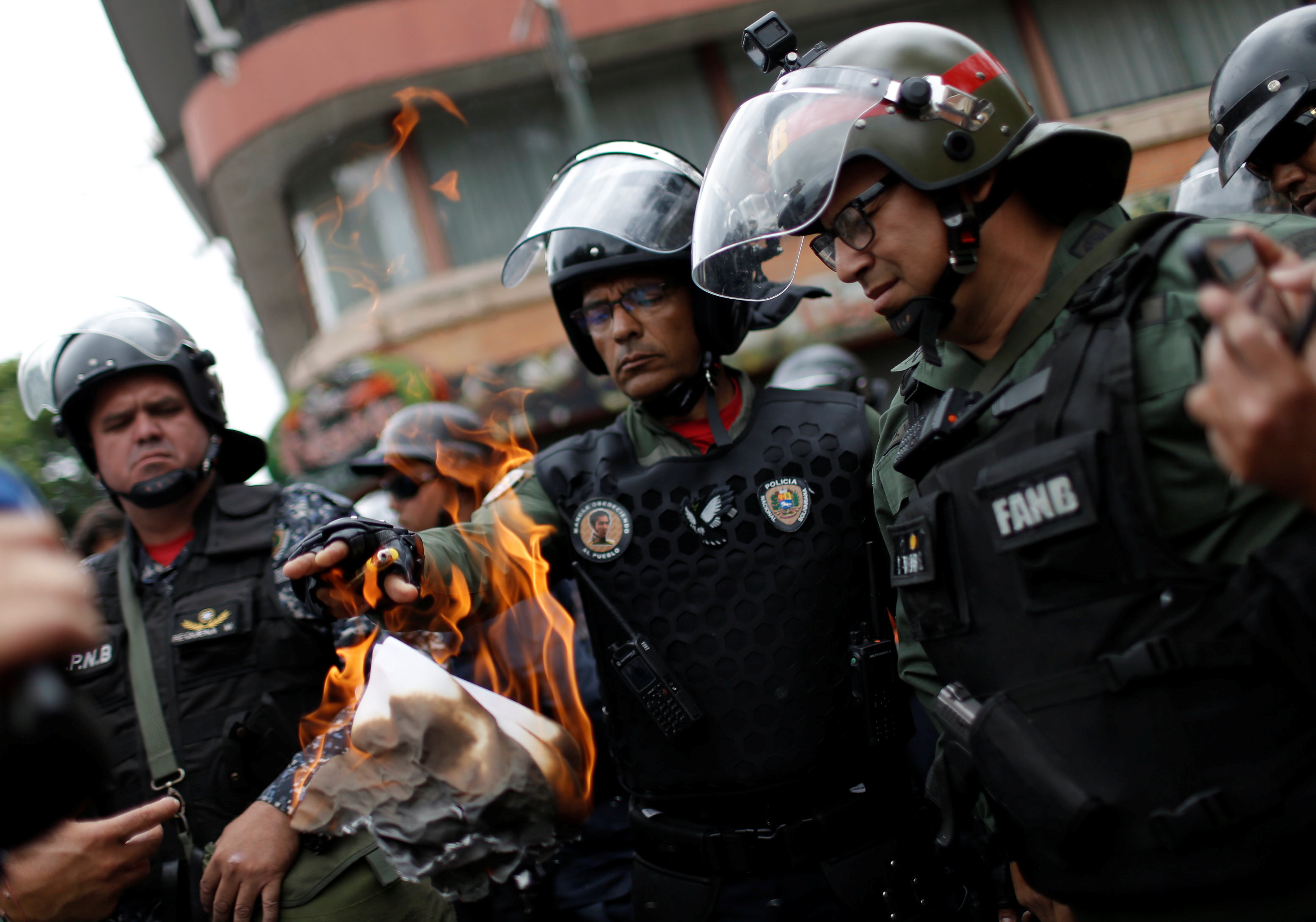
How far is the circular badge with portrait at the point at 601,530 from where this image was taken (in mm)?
Answer: 2572

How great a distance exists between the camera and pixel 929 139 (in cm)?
195

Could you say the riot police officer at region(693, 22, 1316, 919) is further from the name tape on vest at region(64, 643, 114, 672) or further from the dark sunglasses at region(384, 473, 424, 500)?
the dark sunglasses at region(384, 473, 424, 500)

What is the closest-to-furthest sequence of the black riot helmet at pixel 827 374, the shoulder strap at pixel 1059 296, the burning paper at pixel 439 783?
the shoulder strap at pixel 1059 296, the burning paper at pixel 439 783, the black riot helmet at pixel 827 374

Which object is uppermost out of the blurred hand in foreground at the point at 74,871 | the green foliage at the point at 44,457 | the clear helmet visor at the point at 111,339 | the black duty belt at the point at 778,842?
the green foliage at the point at 44,457

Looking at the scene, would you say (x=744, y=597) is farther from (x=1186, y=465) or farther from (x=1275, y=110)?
(x=1275, y=110)

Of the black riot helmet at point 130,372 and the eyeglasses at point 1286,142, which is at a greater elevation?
the black riot helmet at point 130,372

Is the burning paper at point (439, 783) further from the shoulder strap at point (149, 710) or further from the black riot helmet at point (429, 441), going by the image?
the black riot helmet at point (429, 441)

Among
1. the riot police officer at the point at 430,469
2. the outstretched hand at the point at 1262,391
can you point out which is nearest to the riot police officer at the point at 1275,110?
the outstretched hand at the point at 1262,391

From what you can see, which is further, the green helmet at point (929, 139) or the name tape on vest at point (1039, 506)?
the green helmet at point (929, 139)

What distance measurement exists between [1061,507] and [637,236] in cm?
156

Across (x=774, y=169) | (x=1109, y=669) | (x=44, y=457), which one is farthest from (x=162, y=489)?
(x=44, y=457)

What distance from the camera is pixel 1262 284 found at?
122 cm

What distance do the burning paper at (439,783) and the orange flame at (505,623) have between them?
0.36ft

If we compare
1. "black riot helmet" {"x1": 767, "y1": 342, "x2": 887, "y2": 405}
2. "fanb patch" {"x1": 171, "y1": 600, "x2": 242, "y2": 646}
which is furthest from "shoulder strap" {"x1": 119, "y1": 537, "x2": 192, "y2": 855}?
"black riot helmet" {"x1": 767, "y1": 342, "x2": 887, "y2": 405}
